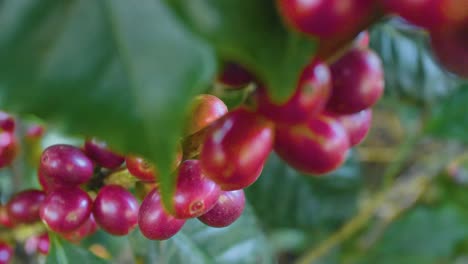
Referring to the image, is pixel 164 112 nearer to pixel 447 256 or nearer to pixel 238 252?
pixel 238 252

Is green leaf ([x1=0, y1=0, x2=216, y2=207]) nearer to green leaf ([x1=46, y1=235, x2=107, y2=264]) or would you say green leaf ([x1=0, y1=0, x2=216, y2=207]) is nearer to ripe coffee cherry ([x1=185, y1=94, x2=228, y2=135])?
ripe coffee cherry ([x1=185, y1=94, x2=228, y2=135])

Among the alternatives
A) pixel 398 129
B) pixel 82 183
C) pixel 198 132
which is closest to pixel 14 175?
pixel 82 183

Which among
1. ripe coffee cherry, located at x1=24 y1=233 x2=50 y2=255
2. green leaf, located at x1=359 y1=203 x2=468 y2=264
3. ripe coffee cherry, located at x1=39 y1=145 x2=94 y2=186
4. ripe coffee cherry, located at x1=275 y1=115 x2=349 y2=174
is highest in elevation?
ripe coffee cherry, located at x1=275 y1=115 x2=349 y2=174

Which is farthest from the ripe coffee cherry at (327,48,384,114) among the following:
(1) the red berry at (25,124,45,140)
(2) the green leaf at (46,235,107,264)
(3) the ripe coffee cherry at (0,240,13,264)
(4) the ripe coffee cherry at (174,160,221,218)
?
(1) the red berry at (25,124,45,140)

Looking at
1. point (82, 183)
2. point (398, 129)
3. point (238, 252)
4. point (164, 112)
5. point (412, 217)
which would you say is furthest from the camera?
point (398, 129)

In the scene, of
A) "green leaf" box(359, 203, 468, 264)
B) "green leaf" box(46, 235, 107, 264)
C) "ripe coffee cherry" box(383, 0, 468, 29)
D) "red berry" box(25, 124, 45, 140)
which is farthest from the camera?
"green leaf" box(359, 203, 468, 264)

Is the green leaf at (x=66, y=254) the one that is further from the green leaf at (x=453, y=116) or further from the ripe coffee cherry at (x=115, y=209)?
the green leaf at (x=453, y=116)
